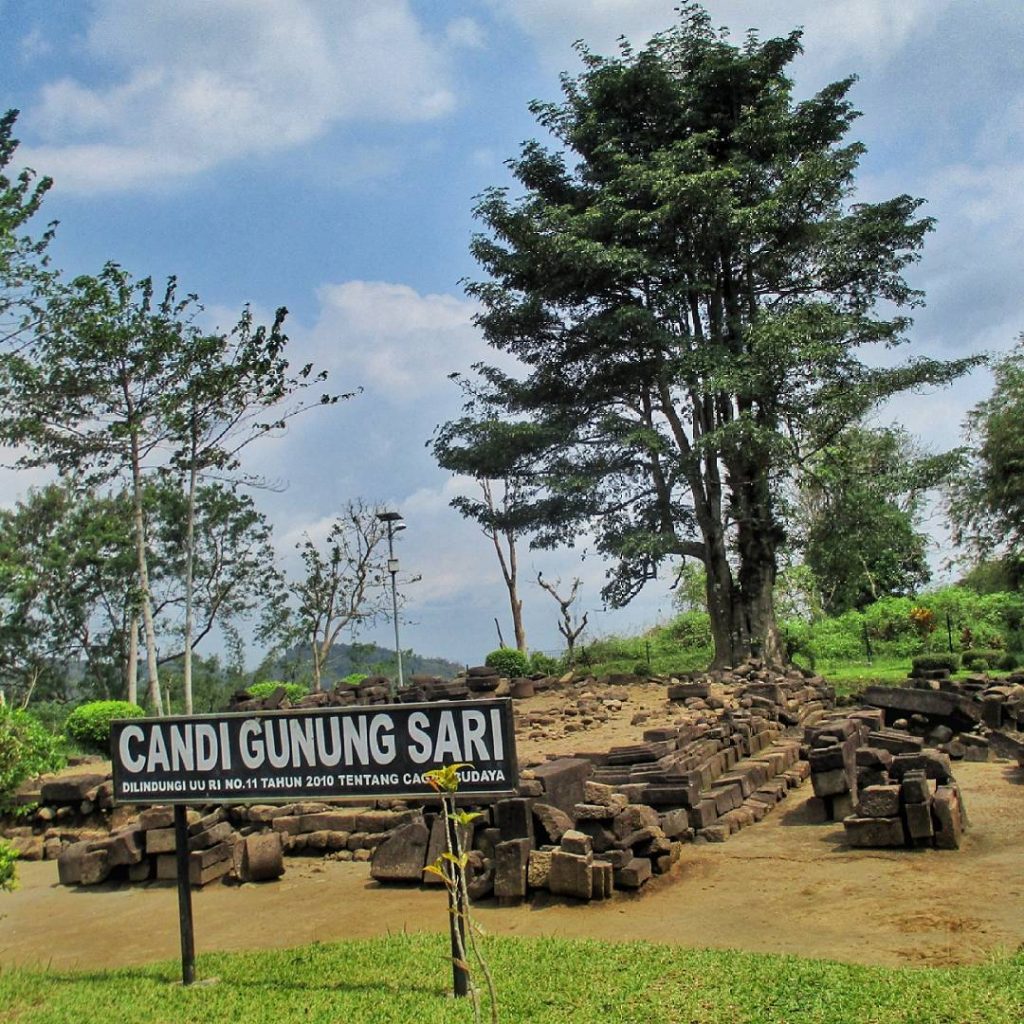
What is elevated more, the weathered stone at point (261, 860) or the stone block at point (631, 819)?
the stone block at point (631, 819)

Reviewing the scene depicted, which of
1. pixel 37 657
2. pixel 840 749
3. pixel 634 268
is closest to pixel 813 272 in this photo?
pixel 634 268

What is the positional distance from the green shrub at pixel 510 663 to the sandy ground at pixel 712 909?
1505 centimetres

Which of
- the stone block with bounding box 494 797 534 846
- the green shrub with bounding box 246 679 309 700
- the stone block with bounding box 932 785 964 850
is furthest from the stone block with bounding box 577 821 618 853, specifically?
the green shrub with bounding box 246 679 309 700

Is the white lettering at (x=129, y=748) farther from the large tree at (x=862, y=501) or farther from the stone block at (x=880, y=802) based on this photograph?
the large tree at (x=862, y=501)

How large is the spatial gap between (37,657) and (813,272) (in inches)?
1088

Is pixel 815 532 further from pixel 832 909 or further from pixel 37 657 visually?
pixel 37 657

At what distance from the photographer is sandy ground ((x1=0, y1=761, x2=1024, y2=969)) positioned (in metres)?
Answer: 6.03

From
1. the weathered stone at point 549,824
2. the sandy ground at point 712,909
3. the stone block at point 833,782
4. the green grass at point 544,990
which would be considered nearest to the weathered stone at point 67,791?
the sandy ground at point 712,909

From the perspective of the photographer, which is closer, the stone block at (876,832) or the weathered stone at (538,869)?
the weathered stone at (538,869)

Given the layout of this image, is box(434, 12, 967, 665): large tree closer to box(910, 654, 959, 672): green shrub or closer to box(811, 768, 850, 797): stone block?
box(910, 654, 959, 672): green shrub

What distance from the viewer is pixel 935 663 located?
70.6 feet

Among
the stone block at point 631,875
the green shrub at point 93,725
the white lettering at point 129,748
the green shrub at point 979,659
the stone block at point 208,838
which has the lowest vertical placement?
the stone block at point 631,875

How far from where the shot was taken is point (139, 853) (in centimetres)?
1019

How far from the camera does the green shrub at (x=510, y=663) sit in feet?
82.0
